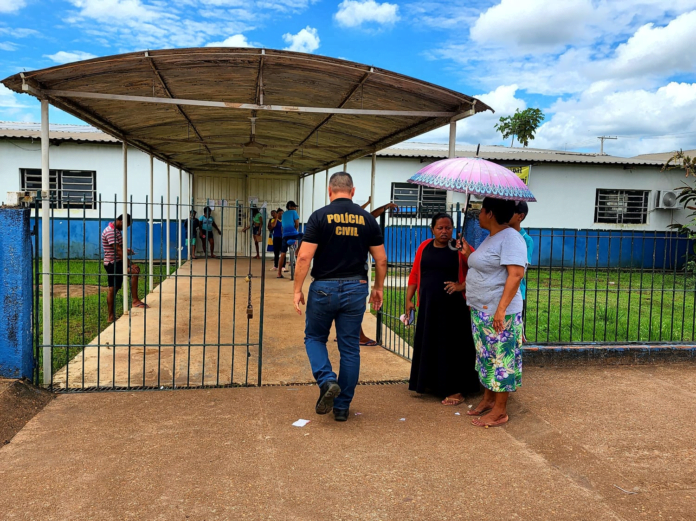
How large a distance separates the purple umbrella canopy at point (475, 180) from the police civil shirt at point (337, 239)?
54 cm

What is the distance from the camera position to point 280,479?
330 cm

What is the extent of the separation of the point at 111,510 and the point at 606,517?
256 cm

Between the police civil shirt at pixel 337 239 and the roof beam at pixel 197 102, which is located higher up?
the roof beam at pixel 197 102

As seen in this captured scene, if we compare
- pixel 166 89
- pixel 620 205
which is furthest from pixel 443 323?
pixel 620 205

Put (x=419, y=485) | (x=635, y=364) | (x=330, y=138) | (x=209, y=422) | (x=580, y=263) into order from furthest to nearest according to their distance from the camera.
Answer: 1. (x=580, y=263)
2. (x=330, y=138)
3. (x=635, y=364)
4. (x=209, y=422)
5. (x=419, y=485)

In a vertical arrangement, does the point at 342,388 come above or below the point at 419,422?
above

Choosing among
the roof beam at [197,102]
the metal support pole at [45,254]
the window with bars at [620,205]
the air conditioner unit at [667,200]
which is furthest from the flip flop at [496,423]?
the air conditioner unit at [667,200]

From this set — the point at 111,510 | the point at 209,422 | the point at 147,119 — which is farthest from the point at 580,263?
the point at 111,510

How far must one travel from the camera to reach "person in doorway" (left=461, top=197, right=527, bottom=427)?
389cm

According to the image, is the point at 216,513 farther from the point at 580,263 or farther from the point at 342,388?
the point at 580,263

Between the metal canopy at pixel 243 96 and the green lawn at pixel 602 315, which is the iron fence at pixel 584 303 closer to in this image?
the green lawn at pixel 602 315

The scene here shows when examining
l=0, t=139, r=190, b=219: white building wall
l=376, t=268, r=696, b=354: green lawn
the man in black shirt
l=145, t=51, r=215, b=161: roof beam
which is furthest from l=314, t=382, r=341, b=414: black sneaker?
l=0, t=139, r=190, b=219: white building wall

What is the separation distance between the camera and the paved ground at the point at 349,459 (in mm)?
3010

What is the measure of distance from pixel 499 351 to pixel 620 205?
15422 millimetres
